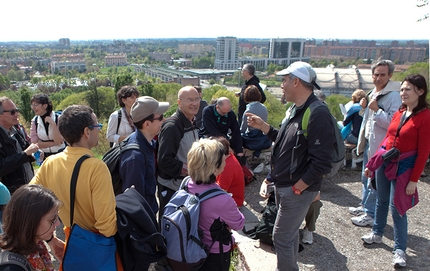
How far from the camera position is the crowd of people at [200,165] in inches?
70.5

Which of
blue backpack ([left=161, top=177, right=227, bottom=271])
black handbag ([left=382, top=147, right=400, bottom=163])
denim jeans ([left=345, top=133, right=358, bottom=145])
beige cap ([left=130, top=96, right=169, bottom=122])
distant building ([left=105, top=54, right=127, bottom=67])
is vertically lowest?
distant building ([left=105, top=54, right=127, bottom=67])

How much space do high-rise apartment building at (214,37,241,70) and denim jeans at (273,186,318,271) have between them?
119 meters

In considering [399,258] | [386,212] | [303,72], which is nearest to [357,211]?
[386,212]

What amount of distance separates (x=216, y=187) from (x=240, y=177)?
1.32 meters

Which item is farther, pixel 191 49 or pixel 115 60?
pixel 191 49

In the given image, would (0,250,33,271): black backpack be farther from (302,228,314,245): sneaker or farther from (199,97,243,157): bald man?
(199,97,243,157): bald man

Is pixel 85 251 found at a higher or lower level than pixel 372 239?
higher

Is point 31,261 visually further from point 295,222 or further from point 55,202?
point 295,222

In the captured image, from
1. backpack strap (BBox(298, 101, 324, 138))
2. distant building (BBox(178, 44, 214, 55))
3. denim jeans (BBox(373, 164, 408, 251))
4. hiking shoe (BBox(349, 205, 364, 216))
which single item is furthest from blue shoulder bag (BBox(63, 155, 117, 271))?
distant building (BBox(178, 44, 214, 55))

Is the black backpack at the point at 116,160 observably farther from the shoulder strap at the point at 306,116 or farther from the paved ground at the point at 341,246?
the paved ground at the point at 341,246

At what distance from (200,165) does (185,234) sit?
49cm

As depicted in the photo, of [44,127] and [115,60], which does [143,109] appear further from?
[115,60]

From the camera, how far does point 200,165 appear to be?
2.20m

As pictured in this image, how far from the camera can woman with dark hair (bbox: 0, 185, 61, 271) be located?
5.08 feet
